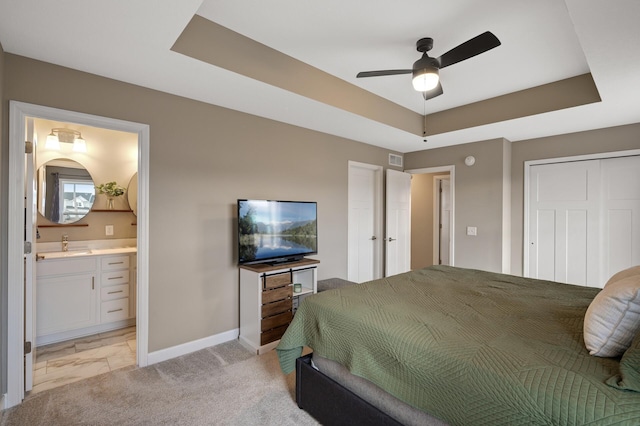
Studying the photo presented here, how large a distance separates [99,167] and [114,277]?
1.32m

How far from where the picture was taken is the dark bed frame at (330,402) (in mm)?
1502

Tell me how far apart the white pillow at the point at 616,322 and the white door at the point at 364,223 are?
3.19 meters

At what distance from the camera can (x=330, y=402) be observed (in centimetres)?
174

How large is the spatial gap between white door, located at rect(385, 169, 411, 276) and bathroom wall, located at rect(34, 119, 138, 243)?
3516mm

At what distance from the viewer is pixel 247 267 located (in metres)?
3.00

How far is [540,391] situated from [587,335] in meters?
0.43

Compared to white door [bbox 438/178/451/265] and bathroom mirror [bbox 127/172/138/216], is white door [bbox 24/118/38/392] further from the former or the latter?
white door [bbox 438/178/451/265]

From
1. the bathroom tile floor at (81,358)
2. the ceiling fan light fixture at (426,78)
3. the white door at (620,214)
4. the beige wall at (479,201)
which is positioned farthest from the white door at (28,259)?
the white door at (620,214)

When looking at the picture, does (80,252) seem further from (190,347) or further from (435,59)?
(435,59)

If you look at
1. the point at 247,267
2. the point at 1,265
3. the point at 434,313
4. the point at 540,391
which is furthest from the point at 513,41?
the point at 1,265

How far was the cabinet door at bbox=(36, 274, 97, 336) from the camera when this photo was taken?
2.92 meters

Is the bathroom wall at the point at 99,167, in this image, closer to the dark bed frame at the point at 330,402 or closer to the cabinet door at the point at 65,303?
the cabinet door at the point at 65,303

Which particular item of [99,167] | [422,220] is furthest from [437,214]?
[99,167]

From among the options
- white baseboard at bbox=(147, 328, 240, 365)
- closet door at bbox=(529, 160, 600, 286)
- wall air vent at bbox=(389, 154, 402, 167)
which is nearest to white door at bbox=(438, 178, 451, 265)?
wall air vent at bbox=(389, 154, 402, 167)
